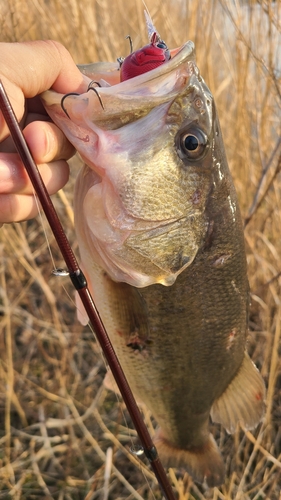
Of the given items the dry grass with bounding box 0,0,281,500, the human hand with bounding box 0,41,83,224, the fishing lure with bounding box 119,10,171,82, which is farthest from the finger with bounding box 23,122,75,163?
the dry grass with bounding box 0,0,281,500

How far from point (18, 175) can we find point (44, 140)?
0.31 feet

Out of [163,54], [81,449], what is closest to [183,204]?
[163,54]

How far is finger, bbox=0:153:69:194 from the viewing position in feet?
3.12

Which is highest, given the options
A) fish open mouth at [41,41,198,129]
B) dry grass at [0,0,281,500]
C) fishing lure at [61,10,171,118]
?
fishing lure at [61,10,171,118]

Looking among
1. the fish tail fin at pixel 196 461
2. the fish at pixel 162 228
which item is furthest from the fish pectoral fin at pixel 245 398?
the fish tail fin at pixel 196 461

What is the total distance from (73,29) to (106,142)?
59.3 inches

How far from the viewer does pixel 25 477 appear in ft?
7.25

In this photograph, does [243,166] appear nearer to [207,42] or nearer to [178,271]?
[207,42]

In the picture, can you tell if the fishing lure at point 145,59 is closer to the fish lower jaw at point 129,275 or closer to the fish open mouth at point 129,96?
the fish open mouth at point 129,96

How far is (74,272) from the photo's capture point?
1.00 metres

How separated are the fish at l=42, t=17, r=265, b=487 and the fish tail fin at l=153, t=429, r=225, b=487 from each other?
192mm

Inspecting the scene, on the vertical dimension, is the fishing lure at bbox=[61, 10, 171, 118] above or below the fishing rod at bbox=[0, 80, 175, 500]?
above

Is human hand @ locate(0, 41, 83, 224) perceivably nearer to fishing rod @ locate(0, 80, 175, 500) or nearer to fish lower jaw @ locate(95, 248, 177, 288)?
fishing rod @ locate(0, 80, 175, 500)

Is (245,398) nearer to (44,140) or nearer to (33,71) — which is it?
(44,140)
